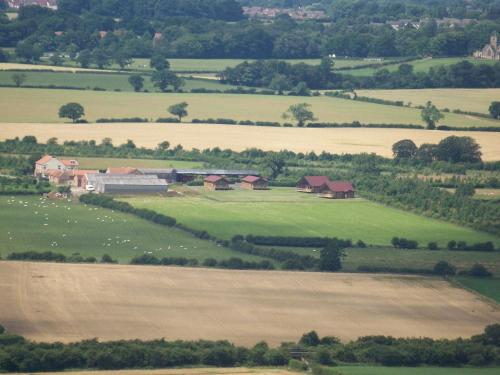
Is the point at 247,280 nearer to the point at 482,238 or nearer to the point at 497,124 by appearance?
the point at 482,238

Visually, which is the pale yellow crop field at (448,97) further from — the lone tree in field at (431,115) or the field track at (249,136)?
the field track at (249,136)

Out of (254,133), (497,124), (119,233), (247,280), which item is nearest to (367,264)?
(247,280)

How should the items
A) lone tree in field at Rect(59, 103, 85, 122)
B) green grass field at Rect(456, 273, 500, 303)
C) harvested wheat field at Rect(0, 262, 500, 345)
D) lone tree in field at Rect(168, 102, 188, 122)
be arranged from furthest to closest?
lone tree in field at Rect(168, 102, 188, 122), lone tree in field at Rect(59, 103, 85, 122), green grass field at Rect(456, 273, 500, 303), harvested wheat field at Rect(0, 262, 500, 345)

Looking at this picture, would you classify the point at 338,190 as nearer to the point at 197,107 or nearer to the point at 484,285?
the point at 484,285

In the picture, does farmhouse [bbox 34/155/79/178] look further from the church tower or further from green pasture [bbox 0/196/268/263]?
the church tower

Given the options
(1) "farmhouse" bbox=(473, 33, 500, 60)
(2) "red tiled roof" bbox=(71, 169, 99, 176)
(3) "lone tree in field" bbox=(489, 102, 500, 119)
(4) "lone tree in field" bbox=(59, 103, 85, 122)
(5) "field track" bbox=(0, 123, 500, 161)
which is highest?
(1) "farmhouse" bbox=(473, 33, 500, 60)

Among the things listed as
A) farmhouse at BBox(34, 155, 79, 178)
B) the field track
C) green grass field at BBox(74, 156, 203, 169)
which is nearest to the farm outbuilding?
farmhouse at BBox(34, 155, 79, 178)

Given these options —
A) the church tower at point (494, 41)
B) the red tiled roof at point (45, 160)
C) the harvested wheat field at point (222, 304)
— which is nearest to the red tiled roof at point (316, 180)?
the red tiled roof at point (45, 160)
